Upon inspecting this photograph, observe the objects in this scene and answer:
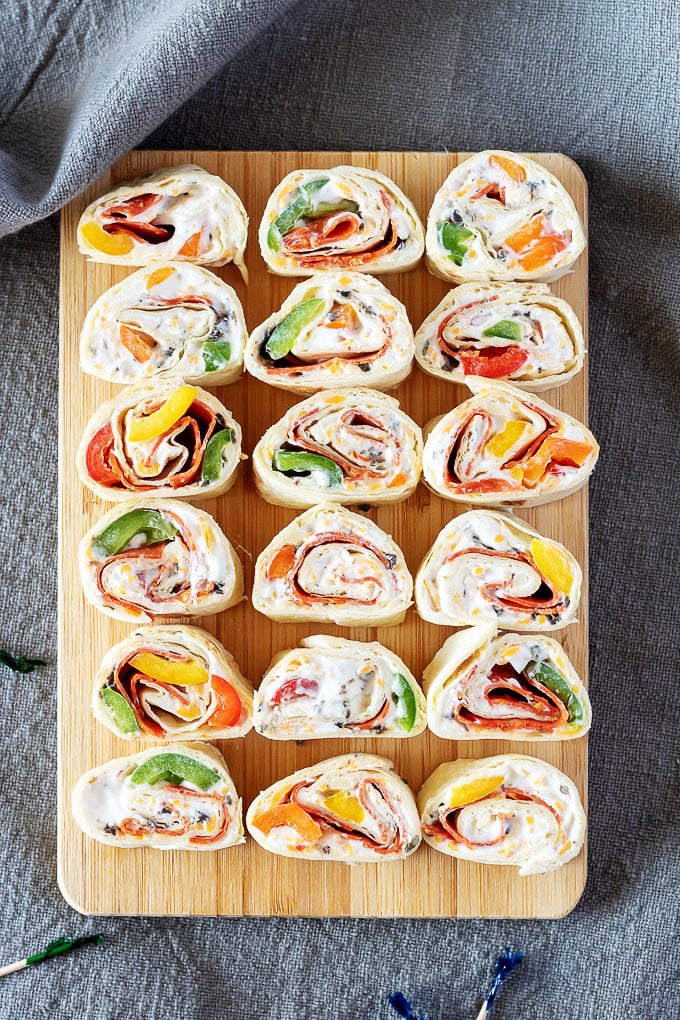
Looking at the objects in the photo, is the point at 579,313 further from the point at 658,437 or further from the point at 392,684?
the point at 392,684

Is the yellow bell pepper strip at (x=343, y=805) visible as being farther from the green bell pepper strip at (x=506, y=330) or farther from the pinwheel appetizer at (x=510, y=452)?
the green bell pepper strip at (x=506, y=330)

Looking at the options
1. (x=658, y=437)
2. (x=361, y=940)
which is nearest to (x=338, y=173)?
(x=658, y=437)

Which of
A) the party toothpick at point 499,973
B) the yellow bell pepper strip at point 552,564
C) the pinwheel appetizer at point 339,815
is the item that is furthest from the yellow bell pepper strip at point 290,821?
the yellow bell pepper strip at point 552,564

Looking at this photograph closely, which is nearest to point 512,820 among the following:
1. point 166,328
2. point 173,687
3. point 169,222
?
point 173,687

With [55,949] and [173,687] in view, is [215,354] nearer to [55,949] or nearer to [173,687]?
[173,687]

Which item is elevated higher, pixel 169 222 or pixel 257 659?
pixel 169 222

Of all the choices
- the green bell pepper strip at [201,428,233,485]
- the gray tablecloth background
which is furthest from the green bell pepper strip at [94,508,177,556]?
the gray tablecloth background

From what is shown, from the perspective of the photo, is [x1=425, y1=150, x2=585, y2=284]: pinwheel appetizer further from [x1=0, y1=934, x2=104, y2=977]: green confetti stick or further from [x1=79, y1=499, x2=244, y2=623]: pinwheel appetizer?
[x1=0, y1=934, x2=104, y2=977]: green confetti stick
